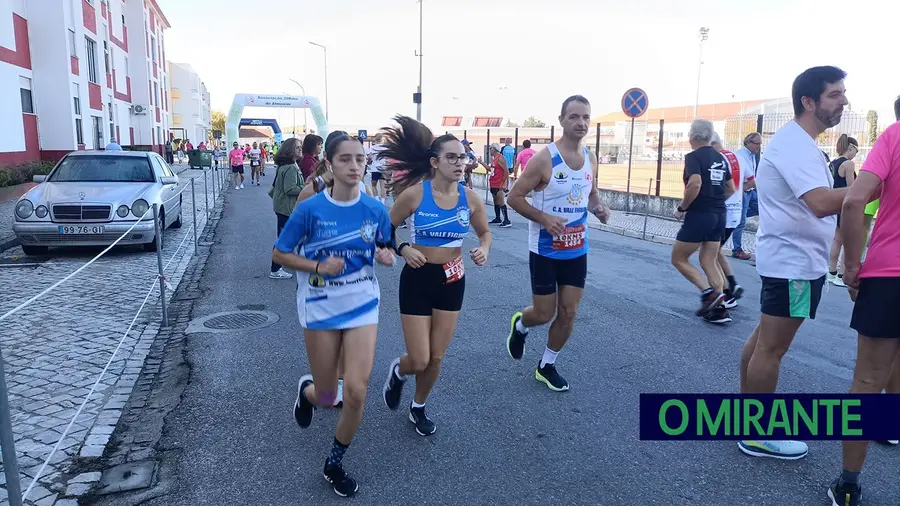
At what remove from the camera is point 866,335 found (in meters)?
3.01

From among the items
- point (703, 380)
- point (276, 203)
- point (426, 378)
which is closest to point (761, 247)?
point (703, 380)

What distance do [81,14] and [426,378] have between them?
3008 cm

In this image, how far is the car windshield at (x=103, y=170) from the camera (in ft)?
35.9

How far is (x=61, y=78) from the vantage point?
78.2 feet

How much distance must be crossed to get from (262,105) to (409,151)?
3258 centimetres

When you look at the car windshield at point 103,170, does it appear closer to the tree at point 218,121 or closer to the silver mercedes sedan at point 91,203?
the silver mercedes sedan at point 91,203

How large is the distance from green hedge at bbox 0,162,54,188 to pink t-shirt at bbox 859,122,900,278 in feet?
63.6

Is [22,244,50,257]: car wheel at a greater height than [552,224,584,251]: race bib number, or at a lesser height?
lesser

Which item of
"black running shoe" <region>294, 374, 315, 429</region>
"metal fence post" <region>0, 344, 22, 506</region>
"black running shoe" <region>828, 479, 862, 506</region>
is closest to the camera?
"metal fence post" <region>0, 344, 22, 506</region>

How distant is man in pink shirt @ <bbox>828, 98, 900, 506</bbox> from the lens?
2.92m

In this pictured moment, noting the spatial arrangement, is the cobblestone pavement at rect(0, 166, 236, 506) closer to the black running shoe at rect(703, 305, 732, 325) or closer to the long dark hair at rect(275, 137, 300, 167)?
the long dark hair at rect(275, 137, 300, 167)

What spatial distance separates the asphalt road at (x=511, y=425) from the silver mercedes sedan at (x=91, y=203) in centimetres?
349

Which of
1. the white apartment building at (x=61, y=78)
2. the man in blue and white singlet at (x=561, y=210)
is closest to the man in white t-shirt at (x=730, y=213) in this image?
the man in blue and white singlet at (x=561, y=210)

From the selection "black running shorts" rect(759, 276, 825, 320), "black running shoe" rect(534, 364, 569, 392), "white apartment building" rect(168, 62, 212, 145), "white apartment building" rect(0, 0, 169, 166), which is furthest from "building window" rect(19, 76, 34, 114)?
"white apartment building" rect(168, 62, 212, 145)
